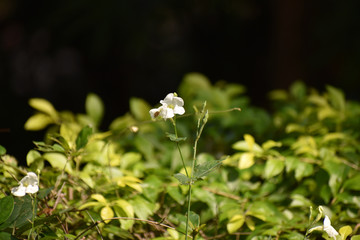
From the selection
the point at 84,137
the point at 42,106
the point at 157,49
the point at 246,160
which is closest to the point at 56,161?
the point at 84,137

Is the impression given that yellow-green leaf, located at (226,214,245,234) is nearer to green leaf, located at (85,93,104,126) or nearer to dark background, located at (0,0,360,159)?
green leaf, located at (85,93,104,126)

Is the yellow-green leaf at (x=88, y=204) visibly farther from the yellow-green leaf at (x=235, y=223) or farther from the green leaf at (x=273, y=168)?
the green leaf at (x=273, y=168)

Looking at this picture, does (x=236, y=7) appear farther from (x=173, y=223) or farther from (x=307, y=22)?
(x=173, y=223)

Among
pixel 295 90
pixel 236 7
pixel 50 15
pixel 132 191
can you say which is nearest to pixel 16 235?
pixel 132 191

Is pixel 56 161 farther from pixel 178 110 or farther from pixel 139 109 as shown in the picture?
pixel 139 109

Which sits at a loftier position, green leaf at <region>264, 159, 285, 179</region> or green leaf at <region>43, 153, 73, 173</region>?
green leaf at <region>43, 153, 73, 173</region>

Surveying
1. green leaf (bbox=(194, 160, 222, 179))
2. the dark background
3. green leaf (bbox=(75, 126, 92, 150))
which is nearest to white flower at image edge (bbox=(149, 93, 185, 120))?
green leaf (bbox=(194, 160, 222, 179))
